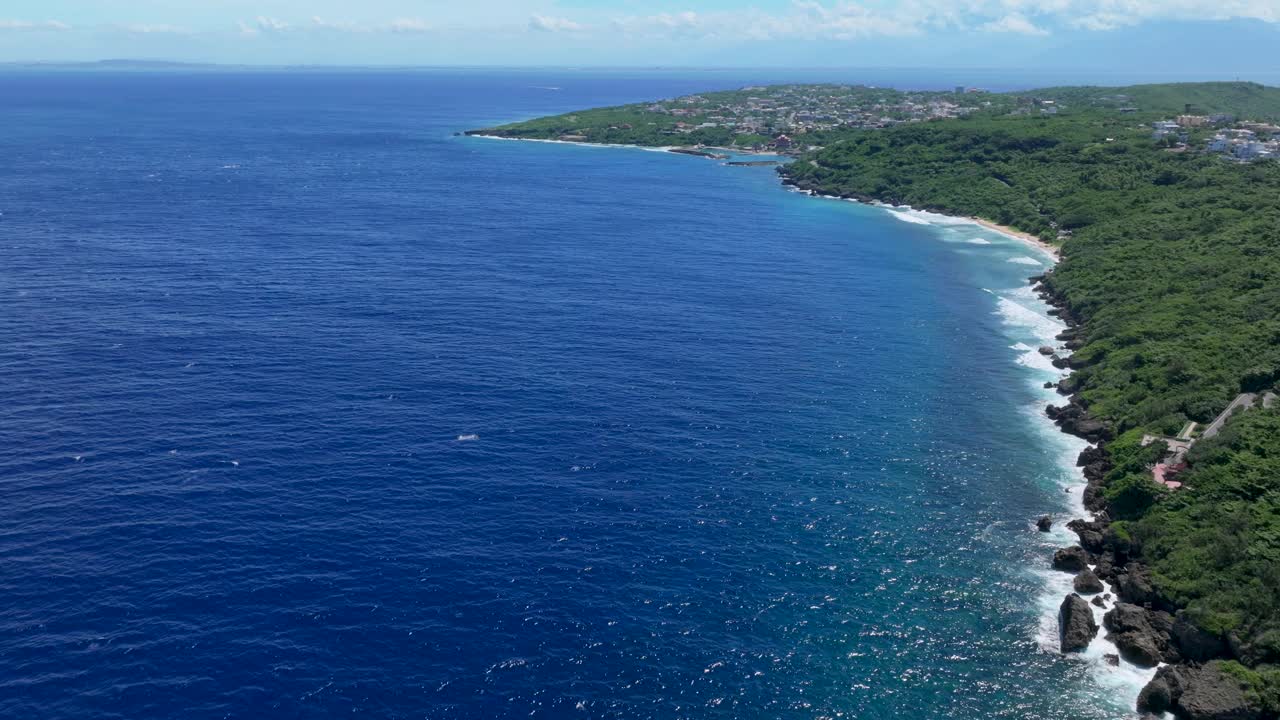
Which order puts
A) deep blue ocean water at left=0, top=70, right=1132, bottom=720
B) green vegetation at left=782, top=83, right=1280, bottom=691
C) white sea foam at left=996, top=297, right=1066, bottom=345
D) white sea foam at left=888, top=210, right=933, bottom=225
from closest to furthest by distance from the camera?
deep blue ocean water at left=0, top=70, right=1132, bottom=720
green vegetation at left=782, top=83, right=1280, bottom=691
white sea foam at left=996, top=297, right=1066, bottom=345
white sea foam at left=888, top=210, right=933, bottom=225

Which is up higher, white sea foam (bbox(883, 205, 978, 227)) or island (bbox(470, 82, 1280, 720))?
white sea foam (bbox(883, 205, 978, 227))

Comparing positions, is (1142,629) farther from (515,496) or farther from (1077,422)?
(515,496)

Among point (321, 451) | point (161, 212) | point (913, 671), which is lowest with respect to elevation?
point (913, 671)

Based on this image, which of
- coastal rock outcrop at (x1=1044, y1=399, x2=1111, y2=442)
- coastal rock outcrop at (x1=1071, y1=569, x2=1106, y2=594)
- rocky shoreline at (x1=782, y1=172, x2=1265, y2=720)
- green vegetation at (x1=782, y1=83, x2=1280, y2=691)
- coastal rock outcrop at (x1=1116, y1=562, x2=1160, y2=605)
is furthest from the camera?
coastal rock outcrop at (x1=1044, y1=399, x2=1111, y2=442)

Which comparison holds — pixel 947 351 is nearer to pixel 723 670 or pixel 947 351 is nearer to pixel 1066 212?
pixel 723 670

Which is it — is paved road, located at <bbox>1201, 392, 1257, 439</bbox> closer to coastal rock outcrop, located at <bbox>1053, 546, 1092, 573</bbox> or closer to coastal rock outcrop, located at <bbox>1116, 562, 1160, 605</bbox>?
coastal rock outcrop, located at <bbox>1116, 562, 1160, 605</bbox>

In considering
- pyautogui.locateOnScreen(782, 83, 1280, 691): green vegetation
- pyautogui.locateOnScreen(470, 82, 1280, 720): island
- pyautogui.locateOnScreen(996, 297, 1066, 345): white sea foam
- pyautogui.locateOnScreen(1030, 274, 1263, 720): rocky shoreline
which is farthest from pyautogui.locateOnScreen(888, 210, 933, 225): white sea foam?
pyautogui.locateOnScreen(1030, 274, 1263, 720): rocky shoreline

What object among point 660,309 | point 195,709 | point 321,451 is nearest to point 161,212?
point 660,309

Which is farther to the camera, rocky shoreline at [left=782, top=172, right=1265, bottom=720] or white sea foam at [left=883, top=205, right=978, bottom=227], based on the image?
white sea foam at [left=883, top=205, right=978, bottom=227]
